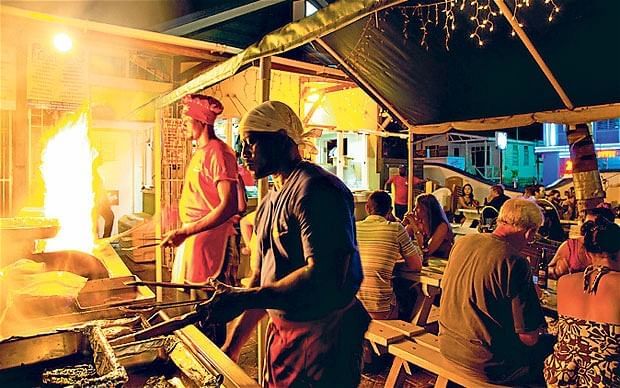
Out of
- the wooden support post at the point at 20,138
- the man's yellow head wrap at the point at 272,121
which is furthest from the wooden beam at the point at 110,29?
the man's yellow head wrap at the point at 272,121

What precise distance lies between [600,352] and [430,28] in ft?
11.2

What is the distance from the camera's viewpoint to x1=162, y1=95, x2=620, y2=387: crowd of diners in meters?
1.99

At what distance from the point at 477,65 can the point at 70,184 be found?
192 inches

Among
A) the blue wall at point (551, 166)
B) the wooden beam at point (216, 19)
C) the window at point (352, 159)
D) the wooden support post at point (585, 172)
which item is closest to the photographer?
the wooden support post at point (585, 172)

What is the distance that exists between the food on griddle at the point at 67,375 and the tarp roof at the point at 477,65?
2095 mm

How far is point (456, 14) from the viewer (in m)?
4.57

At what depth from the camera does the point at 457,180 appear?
21.7 m

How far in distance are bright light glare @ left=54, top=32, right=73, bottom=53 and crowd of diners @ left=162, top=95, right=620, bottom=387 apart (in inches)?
109

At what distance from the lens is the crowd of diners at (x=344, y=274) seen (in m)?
1.99

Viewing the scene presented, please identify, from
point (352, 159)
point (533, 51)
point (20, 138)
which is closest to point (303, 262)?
point (533, 51)

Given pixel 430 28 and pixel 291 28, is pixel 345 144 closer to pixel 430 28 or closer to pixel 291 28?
pixel 430 28

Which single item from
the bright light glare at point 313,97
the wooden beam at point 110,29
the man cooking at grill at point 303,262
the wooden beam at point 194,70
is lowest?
the man cooking at grill at point 303,262

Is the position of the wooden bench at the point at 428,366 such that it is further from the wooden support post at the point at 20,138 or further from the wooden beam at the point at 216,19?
the wooden beam at the point at 216,19

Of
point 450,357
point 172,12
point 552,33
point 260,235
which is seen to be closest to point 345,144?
point 172,12
